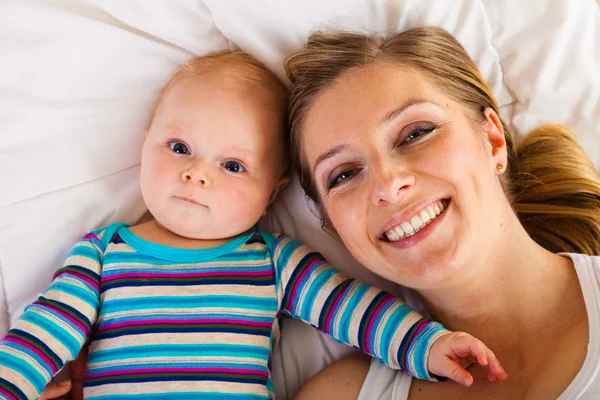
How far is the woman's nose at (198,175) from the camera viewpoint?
1394 mm

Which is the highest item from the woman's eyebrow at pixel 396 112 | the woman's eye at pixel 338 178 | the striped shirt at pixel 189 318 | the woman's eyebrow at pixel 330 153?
the woman's eyebrow at pixel 396 112

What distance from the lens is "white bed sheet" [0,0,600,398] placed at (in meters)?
1.48

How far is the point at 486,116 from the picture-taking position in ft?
4.68

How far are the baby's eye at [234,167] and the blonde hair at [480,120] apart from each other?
0.14m

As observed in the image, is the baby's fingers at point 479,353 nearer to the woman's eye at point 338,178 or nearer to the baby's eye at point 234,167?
the woman's eye at point 338,178

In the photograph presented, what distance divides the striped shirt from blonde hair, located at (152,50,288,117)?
0.36m

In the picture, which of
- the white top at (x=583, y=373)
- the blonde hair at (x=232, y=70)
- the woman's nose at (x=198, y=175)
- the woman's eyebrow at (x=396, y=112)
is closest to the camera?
the white top at (x=583, y=373)

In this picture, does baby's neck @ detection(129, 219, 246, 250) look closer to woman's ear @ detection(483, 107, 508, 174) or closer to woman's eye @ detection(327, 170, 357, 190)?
woman's eye @ detection(327, 170, 357, 190)

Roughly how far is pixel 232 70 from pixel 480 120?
56 cm

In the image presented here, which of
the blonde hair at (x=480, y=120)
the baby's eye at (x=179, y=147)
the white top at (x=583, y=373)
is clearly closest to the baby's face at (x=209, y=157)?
the baby's eye at (x=179, y=147)

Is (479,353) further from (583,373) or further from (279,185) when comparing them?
(279,185)

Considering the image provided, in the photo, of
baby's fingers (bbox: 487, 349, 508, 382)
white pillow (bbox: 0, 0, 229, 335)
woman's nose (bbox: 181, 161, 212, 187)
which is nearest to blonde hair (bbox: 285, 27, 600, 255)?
woman's nose (bbox: 181, 161, 212, 187)

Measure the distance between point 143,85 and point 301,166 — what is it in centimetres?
44

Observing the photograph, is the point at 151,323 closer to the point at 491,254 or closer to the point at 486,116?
the point at 491,254
